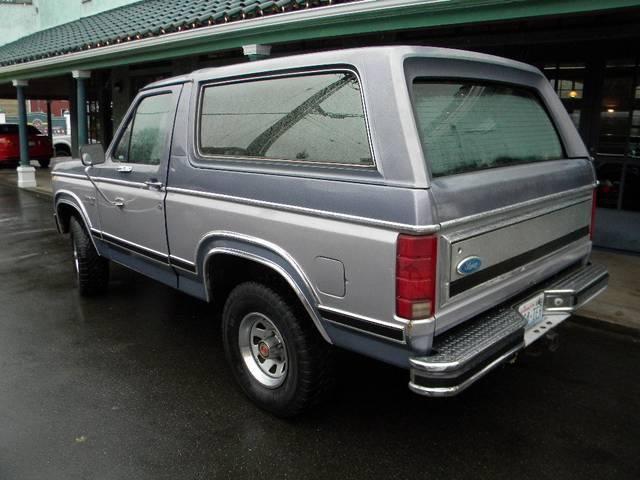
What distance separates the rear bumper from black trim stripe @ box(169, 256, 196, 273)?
171cm

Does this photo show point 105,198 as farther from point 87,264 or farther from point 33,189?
point 33,189

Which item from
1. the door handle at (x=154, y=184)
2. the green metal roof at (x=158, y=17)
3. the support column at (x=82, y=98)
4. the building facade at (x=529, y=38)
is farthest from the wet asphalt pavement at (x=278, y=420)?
the support column at (x=82, y=98)

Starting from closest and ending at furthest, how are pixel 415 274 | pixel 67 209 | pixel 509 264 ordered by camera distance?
1. pixel 415 274
2. pixel 509 264
3. pixel 67 209

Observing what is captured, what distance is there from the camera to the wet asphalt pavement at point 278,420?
2875 mm

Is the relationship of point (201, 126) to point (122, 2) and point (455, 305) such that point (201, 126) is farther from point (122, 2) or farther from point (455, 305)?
point (122, 2)

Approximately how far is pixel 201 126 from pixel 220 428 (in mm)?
1862

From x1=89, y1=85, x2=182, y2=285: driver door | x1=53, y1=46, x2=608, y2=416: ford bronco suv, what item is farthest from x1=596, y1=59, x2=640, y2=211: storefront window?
x1=89, y1=85, x2=182, y2=285: driver door

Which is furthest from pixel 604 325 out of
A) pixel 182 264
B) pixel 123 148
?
pixel 123 148

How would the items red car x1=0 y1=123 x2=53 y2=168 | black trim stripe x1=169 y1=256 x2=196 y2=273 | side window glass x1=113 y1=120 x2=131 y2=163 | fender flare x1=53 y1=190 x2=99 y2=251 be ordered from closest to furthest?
black trim stripe x1=169 y1=256 x2=196 y2=273 < side window glass x1=113 y1=120 x2=131 y2=163 < fender flare x1=53 y1=190 x2=99 y2=251 < red car x1=0 y1=123 x2=53 y2=168

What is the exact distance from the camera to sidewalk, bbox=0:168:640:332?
4715 millimetres

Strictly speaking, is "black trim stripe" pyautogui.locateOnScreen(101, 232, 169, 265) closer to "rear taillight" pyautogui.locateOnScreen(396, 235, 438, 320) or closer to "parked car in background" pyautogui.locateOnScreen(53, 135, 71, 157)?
"rear taillight" pyautogui.locateOnScreen(396, 235, 438, 320)

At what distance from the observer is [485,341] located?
2633 mm

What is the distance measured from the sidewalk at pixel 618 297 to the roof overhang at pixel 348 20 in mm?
2453

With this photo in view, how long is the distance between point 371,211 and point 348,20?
13.2 ft
